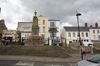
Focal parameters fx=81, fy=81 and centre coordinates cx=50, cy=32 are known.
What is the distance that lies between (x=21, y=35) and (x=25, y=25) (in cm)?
517

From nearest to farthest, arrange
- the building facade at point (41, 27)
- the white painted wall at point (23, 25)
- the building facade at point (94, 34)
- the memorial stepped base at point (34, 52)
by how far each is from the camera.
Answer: the memorial stepped base at point (34, 52) → the building facade at point (41, 27) → the white painted wall at point (23, 25) → the building facade at point (94, 34)

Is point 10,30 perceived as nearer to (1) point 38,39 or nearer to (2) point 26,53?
(1) point 38,39

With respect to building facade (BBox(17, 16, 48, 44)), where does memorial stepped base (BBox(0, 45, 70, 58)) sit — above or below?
below

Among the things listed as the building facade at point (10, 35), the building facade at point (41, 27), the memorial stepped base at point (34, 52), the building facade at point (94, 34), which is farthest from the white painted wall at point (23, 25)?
the building facade at point (94, 34)

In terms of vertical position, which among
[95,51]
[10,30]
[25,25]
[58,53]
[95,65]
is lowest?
[95,51]

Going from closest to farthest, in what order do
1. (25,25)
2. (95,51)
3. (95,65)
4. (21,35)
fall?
1. (95,65)
2. (95,51)
3. (21,35)
4. (25,25)

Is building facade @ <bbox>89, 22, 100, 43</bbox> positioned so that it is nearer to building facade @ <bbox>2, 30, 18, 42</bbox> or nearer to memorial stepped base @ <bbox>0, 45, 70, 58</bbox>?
memorial stepped base @ <bbox>0, 45, 70, 58</bbox>

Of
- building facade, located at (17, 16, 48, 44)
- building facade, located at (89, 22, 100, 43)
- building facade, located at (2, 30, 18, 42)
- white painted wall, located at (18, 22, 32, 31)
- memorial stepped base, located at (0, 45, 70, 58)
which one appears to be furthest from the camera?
building facade, located at (89, 22, 100, 43)

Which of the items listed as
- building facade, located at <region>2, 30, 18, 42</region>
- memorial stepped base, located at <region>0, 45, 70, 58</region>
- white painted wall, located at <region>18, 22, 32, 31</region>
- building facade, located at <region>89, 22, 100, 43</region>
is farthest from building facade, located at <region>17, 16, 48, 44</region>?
memorial stepped base, located at <region>0, 45, 70, 58</region>

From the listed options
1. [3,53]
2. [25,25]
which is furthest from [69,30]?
[3,53]

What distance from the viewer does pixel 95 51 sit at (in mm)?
25234

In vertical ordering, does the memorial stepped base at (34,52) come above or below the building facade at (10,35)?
below

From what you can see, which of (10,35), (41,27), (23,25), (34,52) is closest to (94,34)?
(41,27)

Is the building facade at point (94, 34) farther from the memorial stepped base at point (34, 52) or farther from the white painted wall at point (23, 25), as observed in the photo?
the memorial stepped base at point (34, 52)
